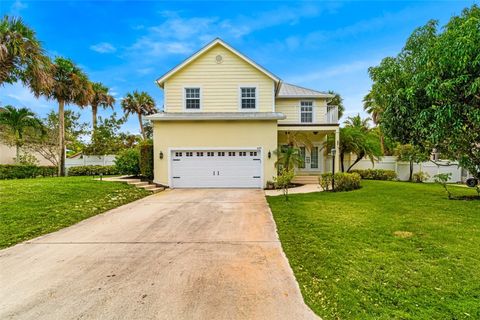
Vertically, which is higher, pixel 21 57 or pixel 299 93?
pixel 21 57

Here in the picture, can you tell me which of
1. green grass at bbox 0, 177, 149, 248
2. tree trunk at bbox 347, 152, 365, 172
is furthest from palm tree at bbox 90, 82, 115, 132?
tree trunk at bbox 347, 152, 365, 172

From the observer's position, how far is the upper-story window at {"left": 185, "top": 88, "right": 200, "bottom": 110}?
45.6 ft

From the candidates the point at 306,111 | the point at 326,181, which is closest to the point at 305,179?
the point at 326,181

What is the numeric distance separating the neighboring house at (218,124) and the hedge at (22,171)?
9727mm

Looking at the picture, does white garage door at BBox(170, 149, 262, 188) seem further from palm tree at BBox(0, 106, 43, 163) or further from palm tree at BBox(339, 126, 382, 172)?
palm tree at BBox(0, 106, 43, 163)

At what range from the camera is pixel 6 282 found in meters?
3.41

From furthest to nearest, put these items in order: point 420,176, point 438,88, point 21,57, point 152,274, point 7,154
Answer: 1. point 7,154
2. point 420,176
3. point 21,57
4. point 438,88
5. point 152,274

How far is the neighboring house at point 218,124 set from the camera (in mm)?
13078

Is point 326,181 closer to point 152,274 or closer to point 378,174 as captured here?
point 378,174

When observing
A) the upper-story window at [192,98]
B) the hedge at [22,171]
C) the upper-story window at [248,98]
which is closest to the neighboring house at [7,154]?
the hedge at [22,171]

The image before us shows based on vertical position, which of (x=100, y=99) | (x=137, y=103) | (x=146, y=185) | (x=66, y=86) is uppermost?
(x=137, y=103)

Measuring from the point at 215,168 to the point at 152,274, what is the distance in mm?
9702

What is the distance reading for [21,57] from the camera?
1183cm

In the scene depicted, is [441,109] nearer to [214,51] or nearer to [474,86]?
[474,86]
